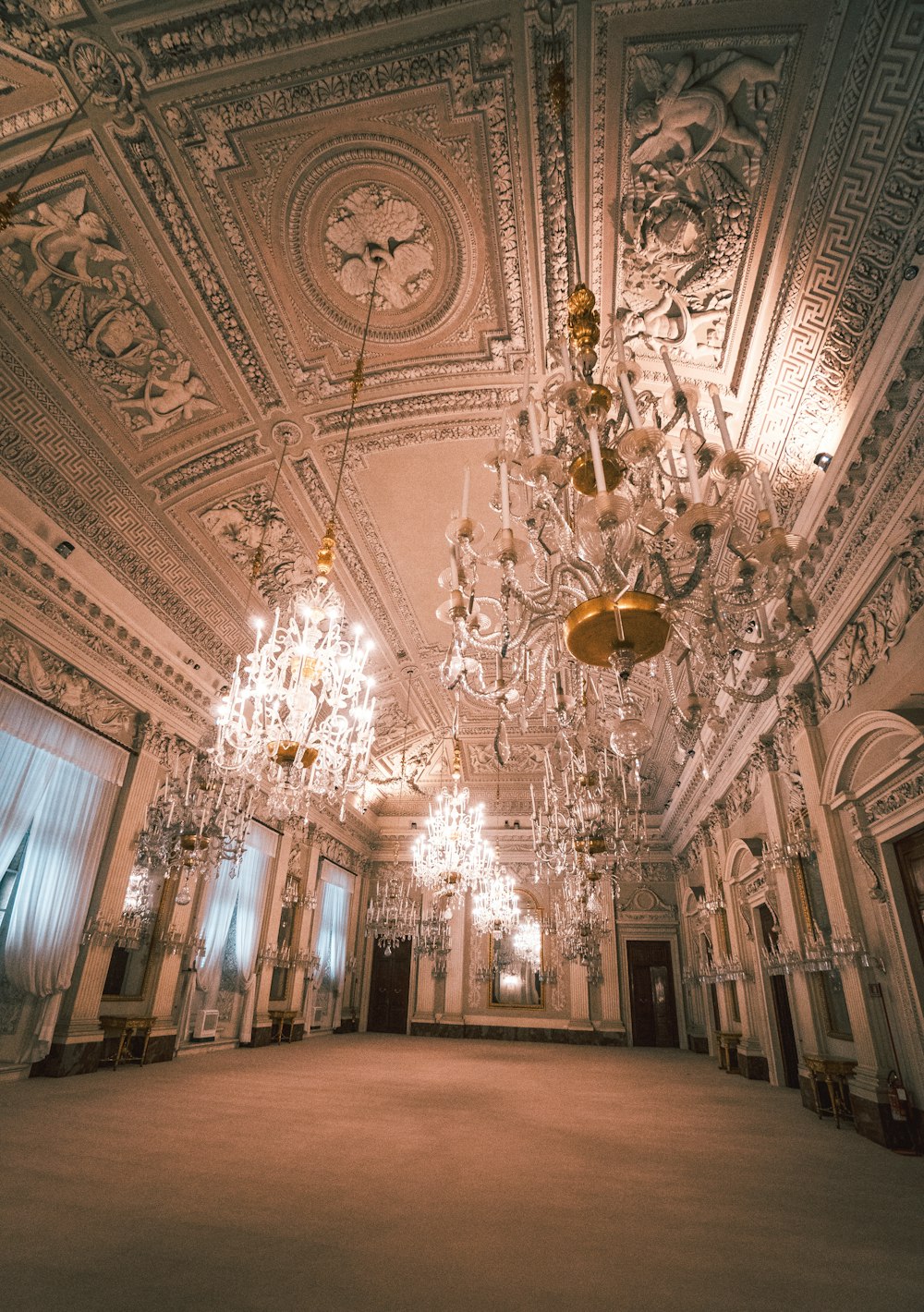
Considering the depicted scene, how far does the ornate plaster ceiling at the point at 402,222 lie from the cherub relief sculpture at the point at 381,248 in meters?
0.02

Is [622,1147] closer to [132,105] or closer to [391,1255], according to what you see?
[391,1255]

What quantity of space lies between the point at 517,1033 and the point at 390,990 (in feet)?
9.60

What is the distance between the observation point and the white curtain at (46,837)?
5.57 m

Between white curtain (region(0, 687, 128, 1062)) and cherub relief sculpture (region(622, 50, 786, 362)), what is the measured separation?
6038mm

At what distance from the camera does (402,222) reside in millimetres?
4285

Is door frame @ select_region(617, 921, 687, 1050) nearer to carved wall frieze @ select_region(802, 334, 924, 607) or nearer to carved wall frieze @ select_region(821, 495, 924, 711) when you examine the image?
carved wall frieze @ select_region(821, 495, 924, 711)

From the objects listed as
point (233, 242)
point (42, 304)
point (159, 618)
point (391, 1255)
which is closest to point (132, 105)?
point (233, 242)

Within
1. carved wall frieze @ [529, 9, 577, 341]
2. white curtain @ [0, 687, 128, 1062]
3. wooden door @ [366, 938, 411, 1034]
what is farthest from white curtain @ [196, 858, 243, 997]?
carved wall frieze @ [529, 9, 577, 341]

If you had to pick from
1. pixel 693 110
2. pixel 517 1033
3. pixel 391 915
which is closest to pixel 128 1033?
pixel 391 915

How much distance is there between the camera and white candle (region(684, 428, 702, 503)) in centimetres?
283

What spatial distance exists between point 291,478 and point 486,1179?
18.2 feet

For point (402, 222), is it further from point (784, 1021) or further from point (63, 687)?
point (784, 1021)

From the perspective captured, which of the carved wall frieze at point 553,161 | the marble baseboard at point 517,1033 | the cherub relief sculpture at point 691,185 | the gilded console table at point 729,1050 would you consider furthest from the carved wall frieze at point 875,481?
the marble baseboard at point 517,1033

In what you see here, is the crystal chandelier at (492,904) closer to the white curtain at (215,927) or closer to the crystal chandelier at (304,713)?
the white curtain at (215,927)
